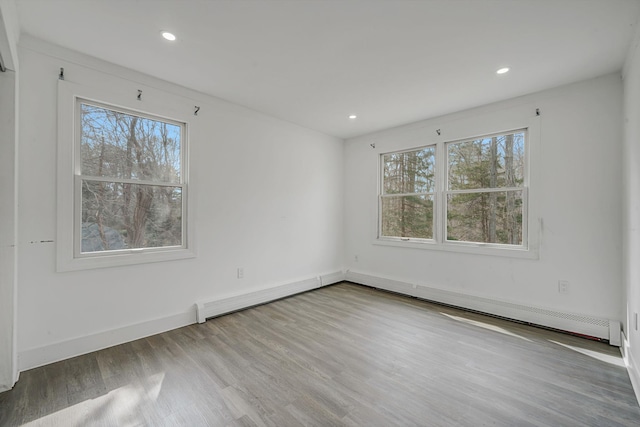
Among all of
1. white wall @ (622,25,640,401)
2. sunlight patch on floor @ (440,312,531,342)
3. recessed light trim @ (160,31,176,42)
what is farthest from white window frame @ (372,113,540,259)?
recessed light trim @ (160,31,176,42)

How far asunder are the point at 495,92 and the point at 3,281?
4672mm

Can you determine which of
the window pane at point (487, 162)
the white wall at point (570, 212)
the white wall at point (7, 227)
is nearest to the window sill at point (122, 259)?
the white wall at point (7, 227)

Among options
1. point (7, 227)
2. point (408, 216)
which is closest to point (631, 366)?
point (408, 216)

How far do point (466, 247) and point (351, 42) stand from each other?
2.85 metres

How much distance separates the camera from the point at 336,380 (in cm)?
204

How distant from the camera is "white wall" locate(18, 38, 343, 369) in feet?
7.19

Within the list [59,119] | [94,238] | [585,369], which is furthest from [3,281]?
[585,369]

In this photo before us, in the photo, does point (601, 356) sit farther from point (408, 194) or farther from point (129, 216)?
point (129, 216)

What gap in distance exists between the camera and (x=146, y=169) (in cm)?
282

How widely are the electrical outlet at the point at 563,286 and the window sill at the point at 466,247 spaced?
323 mm

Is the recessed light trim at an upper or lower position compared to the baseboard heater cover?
upper

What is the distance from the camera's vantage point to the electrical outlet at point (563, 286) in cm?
289

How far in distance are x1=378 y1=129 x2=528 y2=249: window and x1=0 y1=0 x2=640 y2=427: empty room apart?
3 cm

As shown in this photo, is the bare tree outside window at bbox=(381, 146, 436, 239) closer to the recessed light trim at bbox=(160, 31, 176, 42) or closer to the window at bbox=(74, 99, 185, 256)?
the window at bbox=(74, 99, 185, 256)
